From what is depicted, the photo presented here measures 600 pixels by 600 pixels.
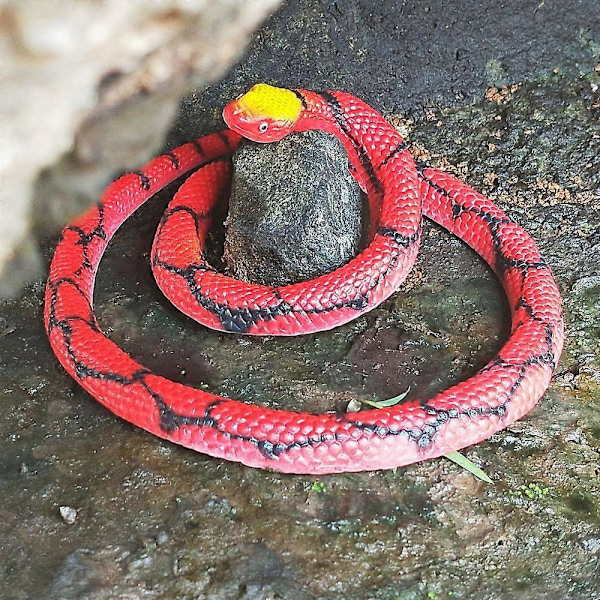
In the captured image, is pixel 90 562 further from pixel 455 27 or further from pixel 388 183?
pixel 455 27

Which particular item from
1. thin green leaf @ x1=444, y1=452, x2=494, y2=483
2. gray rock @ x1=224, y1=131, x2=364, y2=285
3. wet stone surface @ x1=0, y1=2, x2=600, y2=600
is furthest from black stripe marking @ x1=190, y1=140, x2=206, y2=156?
thin green leaf @ x1=444, y1=452, x2=494, y2=483

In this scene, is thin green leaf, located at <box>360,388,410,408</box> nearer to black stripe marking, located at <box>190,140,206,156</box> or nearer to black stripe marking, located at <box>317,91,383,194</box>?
black stripe marking, located at <box>317,91,383,194</box>

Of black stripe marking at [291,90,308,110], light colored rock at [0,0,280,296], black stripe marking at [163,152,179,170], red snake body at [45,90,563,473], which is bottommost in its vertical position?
red snake body at [45,90,563,473]

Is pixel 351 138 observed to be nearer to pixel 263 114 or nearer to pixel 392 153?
pixel 392 153

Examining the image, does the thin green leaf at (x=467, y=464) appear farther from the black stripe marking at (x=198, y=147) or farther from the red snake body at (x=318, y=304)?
the black stripe marking at (x=198, y=147)

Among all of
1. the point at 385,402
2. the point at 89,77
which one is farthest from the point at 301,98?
the point at 89,77

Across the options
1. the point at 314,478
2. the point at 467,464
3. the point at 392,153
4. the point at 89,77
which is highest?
the point at 89,77

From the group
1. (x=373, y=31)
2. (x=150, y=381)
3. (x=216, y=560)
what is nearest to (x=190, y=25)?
(x=216, y=560)
